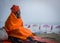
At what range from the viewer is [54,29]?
3553 mm

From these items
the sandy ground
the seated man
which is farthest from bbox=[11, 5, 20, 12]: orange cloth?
the sandy ground

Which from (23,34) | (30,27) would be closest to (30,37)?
(23,34)

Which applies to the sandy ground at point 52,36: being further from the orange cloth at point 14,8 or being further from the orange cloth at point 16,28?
the orange cloth at point 14,8

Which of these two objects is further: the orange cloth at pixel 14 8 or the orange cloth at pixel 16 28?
Result: the orange cloth at pixel 14 8

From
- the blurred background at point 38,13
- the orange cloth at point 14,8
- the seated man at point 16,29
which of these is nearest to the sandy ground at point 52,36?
the blurred background at point 38,13

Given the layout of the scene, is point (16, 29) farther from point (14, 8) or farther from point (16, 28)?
point (14, 8)

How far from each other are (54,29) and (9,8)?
3.30 feet

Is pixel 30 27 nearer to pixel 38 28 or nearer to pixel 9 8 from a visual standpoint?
pixel 38 28

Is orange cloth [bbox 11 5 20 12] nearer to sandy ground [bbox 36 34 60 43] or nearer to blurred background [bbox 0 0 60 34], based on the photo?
blurred background [bbox 0 0 60 34]

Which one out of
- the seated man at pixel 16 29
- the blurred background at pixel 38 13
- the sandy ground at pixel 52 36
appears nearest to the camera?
the seated man at pixel 16 29

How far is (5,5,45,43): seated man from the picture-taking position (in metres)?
3.10

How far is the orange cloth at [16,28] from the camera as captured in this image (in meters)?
3.10

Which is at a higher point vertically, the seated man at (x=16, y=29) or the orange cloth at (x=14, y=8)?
the orange cloth at (x=14, y=8)

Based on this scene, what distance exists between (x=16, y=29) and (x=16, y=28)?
6 centimetres
